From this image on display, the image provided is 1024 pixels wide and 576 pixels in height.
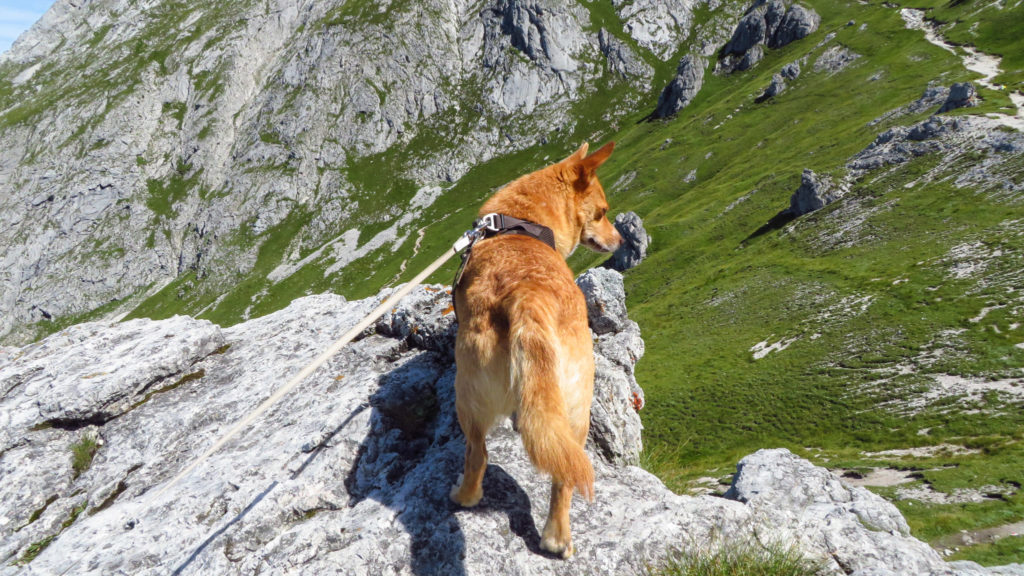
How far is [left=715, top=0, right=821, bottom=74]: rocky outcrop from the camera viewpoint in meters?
153

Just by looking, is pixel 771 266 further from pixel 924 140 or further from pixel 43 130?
pixel 43 130

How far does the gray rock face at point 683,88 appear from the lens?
514 feet

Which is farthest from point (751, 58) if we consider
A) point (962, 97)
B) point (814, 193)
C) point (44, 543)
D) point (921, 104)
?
point (44, 543)

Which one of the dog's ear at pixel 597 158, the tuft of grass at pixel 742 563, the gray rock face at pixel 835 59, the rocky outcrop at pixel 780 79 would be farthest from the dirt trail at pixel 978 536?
the gray rock face at pixel 835 59

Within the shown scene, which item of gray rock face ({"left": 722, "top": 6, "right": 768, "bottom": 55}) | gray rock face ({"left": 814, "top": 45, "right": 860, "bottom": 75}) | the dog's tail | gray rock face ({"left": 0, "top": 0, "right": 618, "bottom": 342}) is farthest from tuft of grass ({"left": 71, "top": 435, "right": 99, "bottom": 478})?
gray rock face ({"left": 722, "top": 6, "right": 768, "bottom": 55})

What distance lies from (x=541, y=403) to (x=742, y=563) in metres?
2.27

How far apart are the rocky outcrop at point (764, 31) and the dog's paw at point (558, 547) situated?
194 meters

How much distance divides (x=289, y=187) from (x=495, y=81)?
95.1 meters

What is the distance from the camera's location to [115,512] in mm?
6574

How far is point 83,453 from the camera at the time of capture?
26.7 feet

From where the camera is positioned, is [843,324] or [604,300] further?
[843,324]

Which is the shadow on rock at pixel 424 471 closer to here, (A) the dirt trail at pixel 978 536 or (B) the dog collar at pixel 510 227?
(B) the dog collar at pixel 510 227

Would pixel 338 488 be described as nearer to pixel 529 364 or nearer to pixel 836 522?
pixel 529 364

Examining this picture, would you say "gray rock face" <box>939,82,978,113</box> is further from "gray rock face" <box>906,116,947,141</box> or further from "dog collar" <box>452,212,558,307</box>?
"dog collar" <box>452,212,558,307</box>
